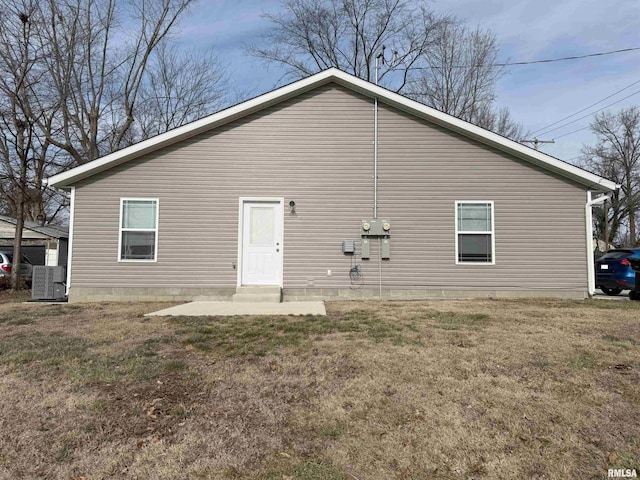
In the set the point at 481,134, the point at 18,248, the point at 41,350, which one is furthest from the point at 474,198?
the point at 18,248

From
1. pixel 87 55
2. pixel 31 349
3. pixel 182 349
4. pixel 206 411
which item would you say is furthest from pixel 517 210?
pixel 87 55

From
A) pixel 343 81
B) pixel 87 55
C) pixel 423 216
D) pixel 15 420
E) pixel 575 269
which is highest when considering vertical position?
pixel 87 55

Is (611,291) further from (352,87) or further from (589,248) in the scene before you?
(352,87)

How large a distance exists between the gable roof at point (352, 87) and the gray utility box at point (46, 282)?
8.28 feet

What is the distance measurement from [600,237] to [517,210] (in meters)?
41.9

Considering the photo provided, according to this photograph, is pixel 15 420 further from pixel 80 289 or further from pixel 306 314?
pixel 80 289

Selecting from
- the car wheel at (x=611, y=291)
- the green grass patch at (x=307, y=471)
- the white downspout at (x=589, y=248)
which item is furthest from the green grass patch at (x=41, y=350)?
the car wheel at (x=611, y=291)

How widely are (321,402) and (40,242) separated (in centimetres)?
1901

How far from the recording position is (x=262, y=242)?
9.59 metres

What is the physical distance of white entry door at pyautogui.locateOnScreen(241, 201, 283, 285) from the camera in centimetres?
951

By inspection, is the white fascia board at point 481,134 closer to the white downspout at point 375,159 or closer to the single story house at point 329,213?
the single story house at point 329,213

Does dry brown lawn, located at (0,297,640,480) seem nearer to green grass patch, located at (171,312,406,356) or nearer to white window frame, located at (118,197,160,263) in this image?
green grass patch, located at (171,312,406,356)

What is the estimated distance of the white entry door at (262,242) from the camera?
951cm

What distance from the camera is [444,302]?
8.70 meters
